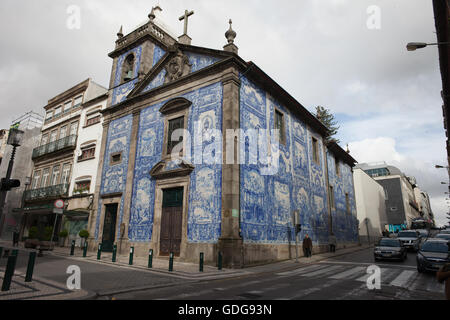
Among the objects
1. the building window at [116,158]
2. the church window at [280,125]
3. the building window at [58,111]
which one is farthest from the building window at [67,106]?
the church window at [280,125]

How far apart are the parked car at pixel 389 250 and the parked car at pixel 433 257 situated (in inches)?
100

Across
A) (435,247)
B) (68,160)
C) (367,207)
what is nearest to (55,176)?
(68,160)

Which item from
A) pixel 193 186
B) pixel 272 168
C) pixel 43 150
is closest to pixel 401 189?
pixel 272 168

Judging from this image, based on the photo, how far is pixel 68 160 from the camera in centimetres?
2412

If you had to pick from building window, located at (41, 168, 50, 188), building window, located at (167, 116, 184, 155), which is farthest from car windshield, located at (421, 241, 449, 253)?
building window, located at (41, 168, 50, 188)

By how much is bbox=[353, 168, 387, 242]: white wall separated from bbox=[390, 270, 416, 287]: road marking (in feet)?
82.0

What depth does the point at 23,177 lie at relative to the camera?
28250mm

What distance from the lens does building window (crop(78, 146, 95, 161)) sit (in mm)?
22188

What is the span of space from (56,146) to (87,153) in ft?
17.5

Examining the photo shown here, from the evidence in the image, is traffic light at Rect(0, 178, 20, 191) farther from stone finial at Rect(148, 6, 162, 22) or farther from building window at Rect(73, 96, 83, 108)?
building window at Rect(73, 96, 83, 108)

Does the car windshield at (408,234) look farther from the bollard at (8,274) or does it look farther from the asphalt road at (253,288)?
the bollard at (8,274)
